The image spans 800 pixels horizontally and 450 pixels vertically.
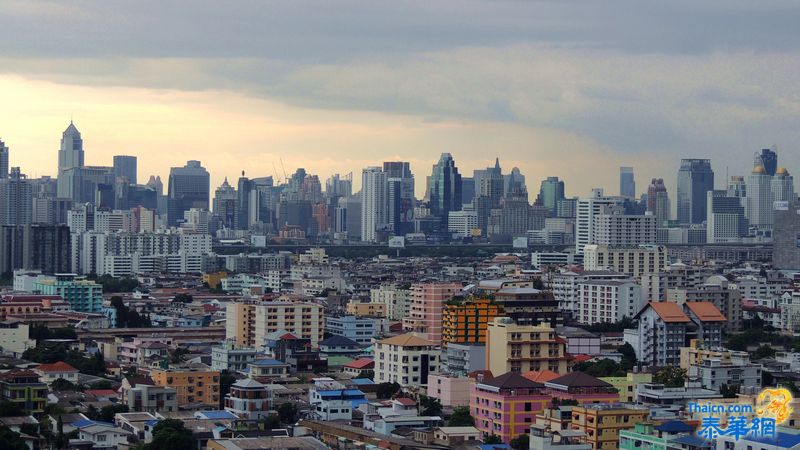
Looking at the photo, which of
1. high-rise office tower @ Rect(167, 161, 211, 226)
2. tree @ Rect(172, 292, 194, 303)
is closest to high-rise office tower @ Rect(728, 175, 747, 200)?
high-rise office tower @ Rect(167, 161, 211, 226)

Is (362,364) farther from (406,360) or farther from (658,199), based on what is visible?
(658,199)

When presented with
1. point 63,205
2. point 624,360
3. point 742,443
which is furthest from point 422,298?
point 63,205

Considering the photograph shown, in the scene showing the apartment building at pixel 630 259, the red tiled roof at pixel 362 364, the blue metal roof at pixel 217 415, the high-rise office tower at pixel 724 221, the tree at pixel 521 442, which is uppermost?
the high-rise office tower at pixel 724 221

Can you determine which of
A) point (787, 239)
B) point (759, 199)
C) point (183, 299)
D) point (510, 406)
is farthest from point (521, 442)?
point (759, 199)

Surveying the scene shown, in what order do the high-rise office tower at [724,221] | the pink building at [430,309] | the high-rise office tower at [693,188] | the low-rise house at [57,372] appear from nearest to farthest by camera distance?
the low-rise house at [57,372] < the pink building at [430,309] < the high-rise office tower at [724,221] < the high-rise office tower at [693,188]

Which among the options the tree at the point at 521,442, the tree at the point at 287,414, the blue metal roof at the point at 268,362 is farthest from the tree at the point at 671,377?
the blue metal roof at the point at 268,362

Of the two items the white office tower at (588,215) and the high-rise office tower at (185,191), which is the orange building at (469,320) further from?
the high-rise office tower at (185,191)
